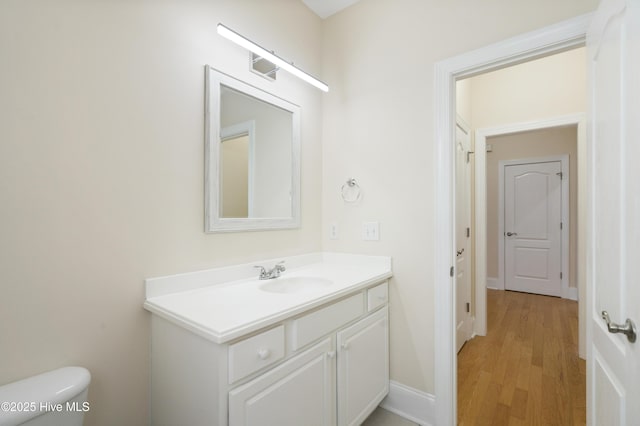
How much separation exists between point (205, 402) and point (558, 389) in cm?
234

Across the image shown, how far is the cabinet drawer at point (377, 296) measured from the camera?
5.27 ft

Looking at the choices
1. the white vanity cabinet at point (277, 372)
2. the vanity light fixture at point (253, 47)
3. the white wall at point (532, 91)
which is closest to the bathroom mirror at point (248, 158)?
the vanity light fixture at point (253, 47)

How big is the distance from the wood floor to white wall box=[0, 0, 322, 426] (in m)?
1.89

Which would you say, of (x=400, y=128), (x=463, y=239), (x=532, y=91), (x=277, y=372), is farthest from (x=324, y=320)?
(x=532, y=91)

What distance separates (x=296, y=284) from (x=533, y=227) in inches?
169

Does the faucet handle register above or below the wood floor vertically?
above

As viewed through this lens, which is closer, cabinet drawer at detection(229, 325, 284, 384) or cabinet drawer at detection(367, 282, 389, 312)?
cabinet drawer at detection(229, 325, 284, 384)

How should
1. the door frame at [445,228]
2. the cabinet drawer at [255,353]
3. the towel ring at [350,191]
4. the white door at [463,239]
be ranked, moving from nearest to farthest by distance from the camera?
the cabinet drawer at [255,353] < the door frame at [445,228] < the towel ring at [350,191] < the white door at [463,239]

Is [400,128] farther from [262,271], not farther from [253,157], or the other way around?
[262,271]

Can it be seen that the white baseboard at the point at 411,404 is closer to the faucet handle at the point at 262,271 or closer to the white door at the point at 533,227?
the faucet handle at the point at 262,271

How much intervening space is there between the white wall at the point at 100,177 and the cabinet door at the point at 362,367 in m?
0.79

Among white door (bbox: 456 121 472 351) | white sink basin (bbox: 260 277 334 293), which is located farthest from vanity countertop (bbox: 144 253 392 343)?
white door (bbox: 456 121 472 351)

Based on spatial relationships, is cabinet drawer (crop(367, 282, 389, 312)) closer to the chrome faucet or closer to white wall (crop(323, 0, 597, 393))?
white wall (crop(323, 0, 597, 393))

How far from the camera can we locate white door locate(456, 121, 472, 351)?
2.47 metres
